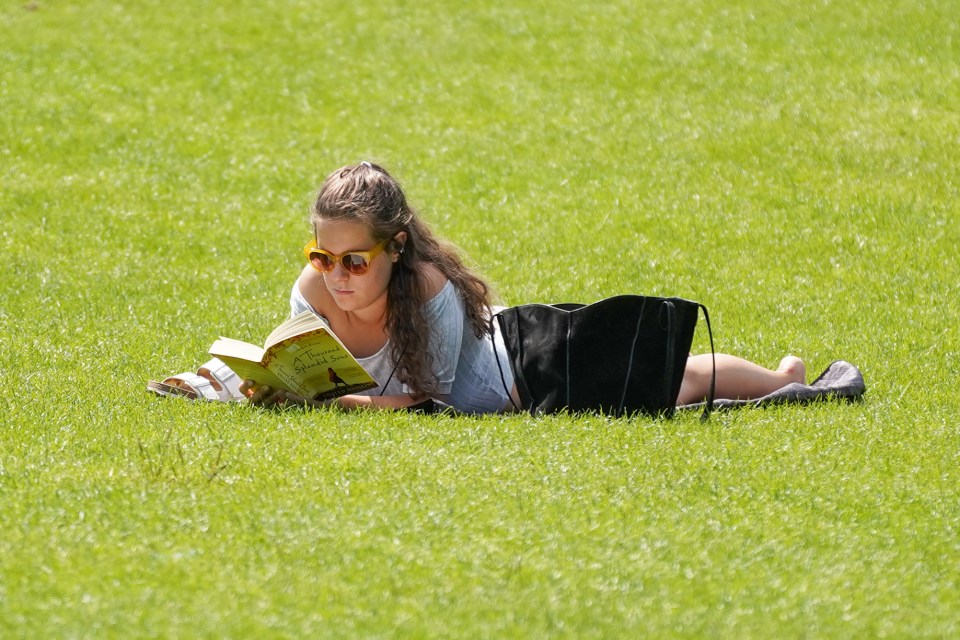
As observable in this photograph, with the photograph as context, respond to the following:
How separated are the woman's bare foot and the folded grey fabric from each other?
0.32 feet

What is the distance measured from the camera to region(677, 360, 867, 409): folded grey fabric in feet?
22.4

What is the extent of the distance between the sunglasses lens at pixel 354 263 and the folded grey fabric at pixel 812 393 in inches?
69.0

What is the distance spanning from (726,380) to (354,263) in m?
2.07

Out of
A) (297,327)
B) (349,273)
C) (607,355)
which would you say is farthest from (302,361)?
(607,355)

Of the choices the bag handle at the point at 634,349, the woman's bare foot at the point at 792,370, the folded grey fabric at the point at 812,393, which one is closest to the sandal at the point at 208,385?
the bag handle at the point at 634,349

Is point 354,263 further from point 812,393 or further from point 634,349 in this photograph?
point 812,393

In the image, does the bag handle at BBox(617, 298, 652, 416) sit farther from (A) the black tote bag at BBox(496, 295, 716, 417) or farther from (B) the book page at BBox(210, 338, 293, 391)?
(B) the book page at BBox(210, 338, 293, 391)

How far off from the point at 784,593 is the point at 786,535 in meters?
0.54

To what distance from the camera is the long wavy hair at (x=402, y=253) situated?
633 centimetres

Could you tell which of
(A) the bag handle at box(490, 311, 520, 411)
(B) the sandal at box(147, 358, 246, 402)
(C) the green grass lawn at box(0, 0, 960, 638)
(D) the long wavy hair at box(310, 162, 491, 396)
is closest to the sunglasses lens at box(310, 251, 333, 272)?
(D) the long wavy hair at box(310, 162, 491, 396)

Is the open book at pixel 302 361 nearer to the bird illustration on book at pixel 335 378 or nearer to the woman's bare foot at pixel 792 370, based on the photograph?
the bird illustration on book at pixel 335 378

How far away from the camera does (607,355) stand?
6.40 meters

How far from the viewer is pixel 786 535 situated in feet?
15.8

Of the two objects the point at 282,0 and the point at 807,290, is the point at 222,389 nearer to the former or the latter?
the point at 807,290
